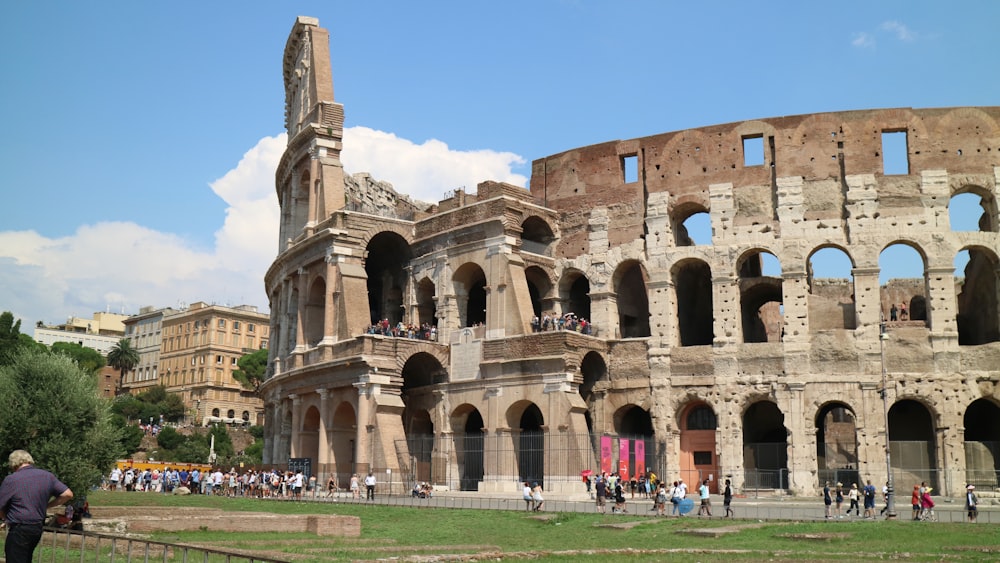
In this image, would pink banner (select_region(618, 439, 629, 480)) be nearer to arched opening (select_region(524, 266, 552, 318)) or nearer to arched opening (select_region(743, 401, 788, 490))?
arched opening (select_region(743, 401, 788, 490))

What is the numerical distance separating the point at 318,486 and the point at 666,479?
1407 centimetres

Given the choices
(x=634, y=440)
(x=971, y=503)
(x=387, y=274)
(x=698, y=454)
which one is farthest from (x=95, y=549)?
(x=387, y=274)

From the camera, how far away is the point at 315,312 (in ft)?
151

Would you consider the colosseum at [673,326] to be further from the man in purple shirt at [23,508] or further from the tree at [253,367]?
the tree at [253,367]

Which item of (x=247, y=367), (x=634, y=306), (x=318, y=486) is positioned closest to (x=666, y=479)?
(x=634, y=306)

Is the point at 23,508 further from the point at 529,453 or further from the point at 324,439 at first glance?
the point at 324,439

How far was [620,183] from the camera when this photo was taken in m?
40.4

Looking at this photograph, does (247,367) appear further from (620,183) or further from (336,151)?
(620,183)

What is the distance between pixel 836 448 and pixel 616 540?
22705 mm

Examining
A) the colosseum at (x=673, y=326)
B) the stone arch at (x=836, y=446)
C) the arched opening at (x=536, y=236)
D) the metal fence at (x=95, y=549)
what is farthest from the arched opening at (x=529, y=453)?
the metal fence at (x=95, y=549)

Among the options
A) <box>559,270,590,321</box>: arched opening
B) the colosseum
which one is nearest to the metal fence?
the colosseum

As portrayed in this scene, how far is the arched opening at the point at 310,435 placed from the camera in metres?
43.8

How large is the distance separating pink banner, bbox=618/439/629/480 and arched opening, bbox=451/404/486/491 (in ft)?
19.1

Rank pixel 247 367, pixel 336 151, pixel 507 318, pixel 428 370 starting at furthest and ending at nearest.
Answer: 1. pixel 247 367
2. pixel 336 151
3. pixel 428 370
4. pixel 507 318
